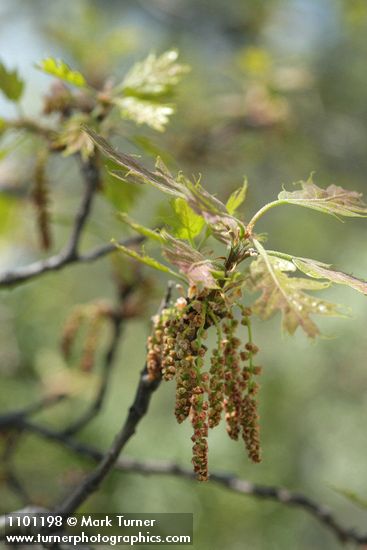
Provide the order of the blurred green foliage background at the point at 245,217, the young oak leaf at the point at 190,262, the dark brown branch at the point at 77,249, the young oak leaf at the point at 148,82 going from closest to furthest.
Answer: the young oak leaf at the point at 190,262, the young oak leaf at the point at 148,82, the dark brown branch at the point at 77,249, the blurred green foliage background at the point at 245,217

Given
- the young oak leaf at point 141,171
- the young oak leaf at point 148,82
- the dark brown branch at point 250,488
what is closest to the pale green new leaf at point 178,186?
the young oak leaf at point 141,171

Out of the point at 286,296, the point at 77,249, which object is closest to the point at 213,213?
the point at 286,296

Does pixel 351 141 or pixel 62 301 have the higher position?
pixel 351 141

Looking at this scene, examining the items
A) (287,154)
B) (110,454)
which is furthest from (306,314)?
(287,154)

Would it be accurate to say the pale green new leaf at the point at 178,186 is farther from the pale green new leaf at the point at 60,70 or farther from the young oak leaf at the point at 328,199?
the pale green new leaf at the point at 60,70

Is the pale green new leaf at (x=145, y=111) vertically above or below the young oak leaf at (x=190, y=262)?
above

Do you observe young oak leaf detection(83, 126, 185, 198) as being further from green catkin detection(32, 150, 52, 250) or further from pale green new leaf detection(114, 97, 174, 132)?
green catkin detection(32, 150, 52, 250)

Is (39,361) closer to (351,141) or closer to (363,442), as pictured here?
(363,442)
